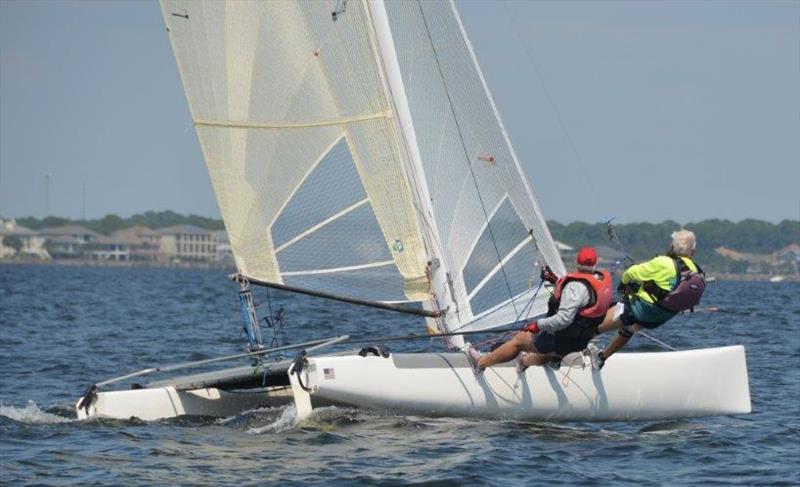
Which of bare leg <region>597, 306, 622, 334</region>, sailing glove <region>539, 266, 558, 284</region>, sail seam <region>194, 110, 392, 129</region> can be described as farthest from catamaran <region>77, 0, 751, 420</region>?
sailing glove <region>539, 266, 558, 284</region>

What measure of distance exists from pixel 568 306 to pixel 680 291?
801 mm

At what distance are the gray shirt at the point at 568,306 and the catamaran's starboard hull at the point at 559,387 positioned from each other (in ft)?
2.19

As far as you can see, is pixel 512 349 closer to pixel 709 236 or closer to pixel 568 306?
pixel 568 306

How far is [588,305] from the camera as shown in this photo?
1092 centimetres

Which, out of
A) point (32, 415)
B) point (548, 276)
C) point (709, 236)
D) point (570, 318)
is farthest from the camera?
point (709, 236)

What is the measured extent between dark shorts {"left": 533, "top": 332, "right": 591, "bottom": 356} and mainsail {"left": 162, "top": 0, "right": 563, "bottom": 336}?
2.90 ft

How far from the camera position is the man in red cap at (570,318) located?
10.9 m

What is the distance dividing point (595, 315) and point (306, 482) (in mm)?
2626

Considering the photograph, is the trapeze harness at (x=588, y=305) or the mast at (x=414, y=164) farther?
the mast at (x=414, y=164)

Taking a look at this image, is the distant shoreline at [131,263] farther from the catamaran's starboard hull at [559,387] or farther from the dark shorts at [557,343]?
the dark shorts at [557,343]

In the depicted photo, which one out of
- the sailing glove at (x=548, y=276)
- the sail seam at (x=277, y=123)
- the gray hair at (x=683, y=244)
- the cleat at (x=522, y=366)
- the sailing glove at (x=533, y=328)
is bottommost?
the cleat at (x=522, y=366)

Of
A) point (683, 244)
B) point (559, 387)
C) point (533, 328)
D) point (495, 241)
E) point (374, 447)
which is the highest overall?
point (495, 241)

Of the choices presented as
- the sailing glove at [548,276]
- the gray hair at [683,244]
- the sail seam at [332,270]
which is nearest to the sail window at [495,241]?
the sailing glove at [548,276]

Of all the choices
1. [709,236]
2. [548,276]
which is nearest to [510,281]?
[548,276]
